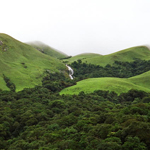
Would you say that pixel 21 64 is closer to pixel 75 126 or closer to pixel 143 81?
pixel 143 81

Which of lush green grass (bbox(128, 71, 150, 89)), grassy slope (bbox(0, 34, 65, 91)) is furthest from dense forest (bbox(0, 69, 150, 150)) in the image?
lush green grass (bbox(128, 71, 150, 89))

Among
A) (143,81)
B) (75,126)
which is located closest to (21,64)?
(143,81)

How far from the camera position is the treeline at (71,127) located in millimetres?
31484

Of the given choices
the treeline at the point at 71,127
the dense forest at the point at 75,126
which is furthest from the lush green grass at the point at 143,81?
the treeline at the point at 71,127

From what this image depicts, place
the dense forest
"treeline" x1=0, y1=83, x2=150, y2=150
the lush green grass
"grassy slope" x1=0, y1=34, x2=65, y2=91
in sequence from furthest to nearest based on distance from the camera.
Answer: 1. the lush green grass
2. "grassy slope" x1=0, y1=34, x2=65, y2=91
3. the dense forest
4. "treeline" x1=0, y1=83, x2=150, y2=150

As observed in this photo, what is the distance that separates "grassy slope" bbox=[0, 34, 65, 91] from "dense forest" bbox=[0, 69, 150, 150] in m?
24.6

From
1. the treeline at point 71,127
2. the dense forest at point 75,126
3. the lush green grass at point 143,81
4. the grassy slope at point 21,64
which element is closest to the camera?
the treeline at point 71,127

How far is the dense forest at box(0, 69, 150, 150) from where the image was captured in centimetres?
3173

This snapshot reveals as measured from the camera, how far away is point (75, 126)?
4822 cm

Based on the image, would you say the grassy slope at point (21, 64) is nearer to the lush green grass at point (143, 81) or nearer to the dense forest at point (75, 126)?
the dense forest at point (75, 126)

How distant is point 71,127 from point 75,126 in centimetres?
104

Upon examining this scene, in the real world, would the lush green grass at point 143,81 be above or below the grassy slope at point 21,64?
below

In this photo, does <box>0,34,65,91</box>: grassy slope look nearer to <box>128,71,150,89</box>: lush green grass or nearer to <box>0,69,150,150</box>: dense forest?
<box>0,69,150,150</box>: dense forest

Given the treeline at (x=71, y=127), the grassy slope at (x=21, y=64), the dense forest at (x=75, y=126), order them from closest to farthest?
the treeline at (x=71, y=127) → the dense forest at (x=75, y=126) → the grassy slope at (x=21, y=64)
